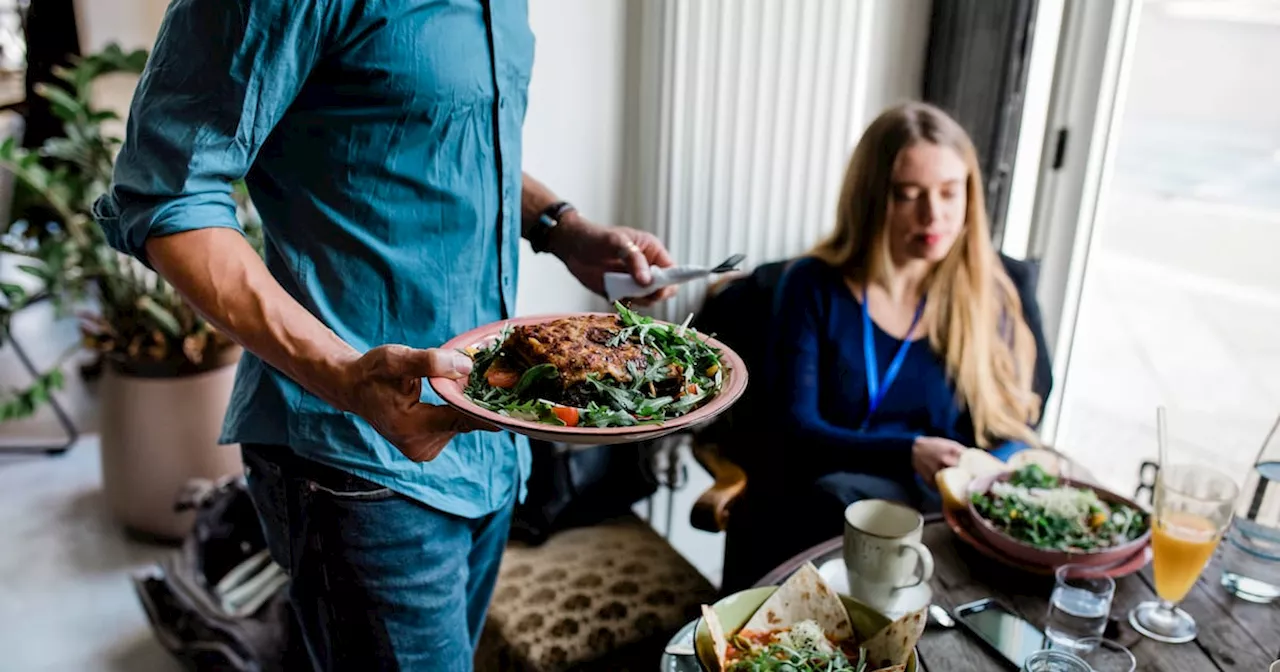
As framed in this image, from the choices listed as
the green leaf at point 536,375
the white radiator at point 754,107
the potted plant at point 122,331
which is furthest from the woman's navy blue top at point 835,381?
the potted plant at point 122,331

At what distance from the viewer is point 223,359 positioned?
8.49 ft

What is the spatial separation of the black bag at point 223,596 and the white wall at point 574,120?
856mm

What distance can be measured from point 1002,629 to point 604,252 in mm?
714

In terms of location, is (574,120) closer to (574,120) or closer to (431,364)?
(574,120)

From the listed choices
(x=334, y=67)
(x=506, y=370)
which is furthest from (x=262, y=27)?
(x=506, y=370)

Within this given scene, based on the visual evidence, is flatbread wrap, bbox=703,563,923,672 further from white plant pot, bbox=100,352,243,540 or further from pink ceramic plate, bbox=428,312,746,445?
white plant pot, bbox=100,352,243,540

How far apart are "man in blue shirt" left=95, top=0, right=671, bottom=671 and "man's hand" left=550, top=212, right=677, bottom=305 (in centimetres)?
1

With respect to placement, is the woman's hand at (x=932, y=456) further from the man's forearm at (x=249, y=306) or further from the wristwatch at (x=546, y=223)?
the man's forearm at (x=249, y=306)

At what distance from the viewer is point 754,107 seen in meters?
2.25

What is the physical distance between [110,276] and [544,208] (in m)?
1.61

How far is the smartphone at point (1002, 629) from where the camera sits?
3.62 ft

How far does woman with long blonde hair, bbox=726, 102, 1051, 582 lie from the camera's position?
6.18ft

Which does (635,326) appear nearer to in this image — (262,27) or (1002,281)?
(262,27)

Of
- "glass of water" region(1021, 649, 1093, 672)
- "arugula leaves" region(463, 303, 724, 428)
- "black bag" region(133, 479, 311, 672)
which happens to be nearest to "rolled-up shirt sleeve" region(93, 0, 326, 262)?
"arugula leaves" region(463, 303, 724, 428)
